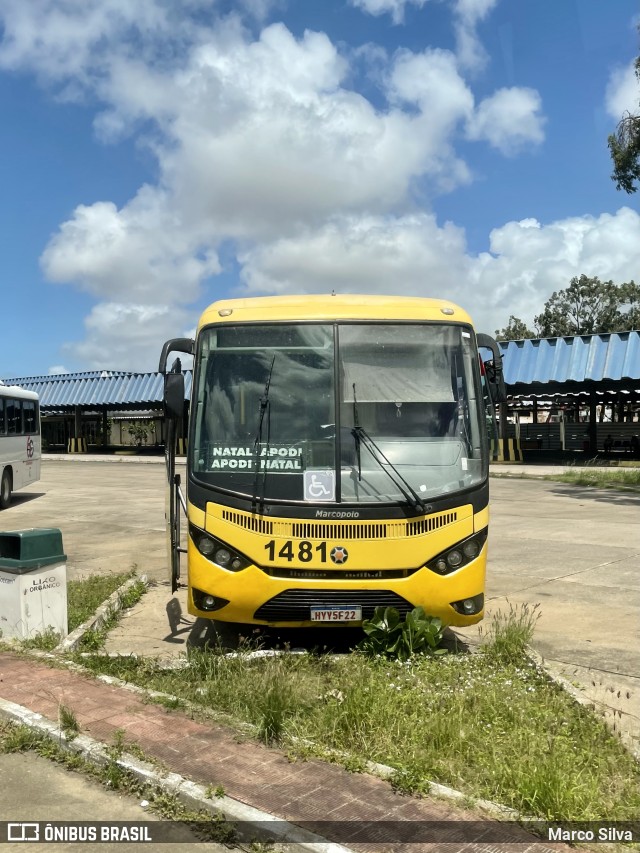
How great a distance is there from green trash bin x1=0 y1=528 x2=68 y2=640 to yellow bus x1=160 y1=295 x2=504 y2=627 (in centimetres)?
150

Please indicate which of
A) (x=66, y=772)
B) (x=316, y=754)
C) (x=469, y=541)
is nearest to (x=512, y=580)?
(x=469, y=541)

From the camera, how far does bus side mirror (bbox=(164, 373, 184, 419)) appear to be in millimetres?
6320

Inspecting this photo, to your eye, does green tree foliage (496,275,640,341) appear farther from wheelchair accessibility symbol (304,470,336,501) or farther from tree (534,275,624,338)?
wheelchair accessibility symbol (304,470,336,501)

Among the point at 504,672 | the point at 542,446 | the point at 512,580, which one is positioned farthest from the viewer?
the point at 542,446

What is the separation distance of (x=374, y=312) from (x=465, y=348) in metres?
0.83

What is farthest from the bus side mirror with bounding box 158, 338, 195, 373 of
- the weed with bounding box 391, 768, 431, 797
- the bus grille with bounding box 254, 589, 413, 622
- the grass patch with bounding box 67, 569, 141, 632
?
the weed with bounding box 391, 768, 431, 797

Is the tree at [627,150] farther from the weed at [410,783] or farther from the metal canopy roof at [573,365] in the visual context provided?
the weed at [410,783]

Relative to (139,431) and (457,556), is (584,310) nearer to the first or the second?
(139,431)

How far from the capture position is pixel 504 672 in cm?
546

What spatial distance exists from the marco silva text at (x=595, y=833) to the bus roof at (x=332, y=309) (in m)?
4.03

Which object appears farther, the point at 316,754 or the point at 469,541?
the point at 469,541

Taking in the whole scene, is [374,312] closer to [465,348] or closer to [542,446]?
[465,348]

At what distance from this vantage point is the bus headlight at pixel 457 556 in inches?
229

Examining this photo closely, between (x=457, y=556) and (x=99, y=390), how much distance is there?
4400 centimetres
